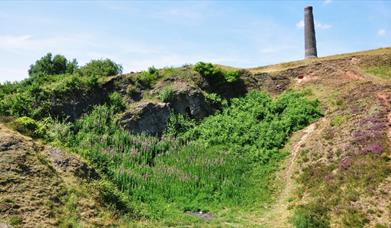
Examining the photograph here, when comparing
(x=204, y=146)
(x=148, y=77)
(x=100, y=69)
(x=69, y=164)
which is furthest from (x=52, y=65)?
(x=69, y=164)

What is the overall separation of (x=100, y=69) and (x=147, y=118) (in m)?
12.7

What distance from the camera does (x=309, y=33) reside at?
5747 cm

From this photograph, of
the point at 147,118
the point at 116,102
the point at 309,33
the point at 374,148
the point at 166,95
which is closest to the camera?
the point at 374,148

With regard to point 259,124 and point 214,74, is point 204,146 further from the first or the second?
point 214,74

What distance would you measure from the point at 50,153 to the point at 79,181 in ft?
8.10

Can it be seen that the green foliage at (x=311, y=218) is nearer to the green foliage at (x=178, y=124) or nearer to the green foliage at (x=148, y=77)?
the green foliage at (x=178, y=124)

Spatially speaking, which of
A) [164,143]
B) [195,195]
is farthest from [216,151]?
[195,195]

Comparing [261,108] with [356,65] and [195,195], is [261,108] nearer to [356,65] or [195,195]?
[356,65]

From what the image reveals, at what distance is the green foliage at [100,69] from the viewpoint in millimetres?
43156

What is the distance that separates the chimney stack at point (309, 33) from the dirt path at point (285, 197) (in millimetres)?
25420

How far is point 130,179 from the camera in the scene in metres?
26.8

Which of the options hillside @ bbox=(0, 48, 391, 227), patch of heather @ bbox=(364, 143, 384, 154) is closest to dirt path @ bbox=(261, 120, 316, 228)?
hillside @ bbox=(0, 48, 391, 227)

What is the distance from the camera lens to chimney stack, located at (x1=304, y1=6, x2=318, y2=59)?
56.9 meters

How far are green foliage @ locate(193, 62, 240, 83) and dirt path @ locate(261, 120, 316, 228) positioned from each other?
10.6 meters
